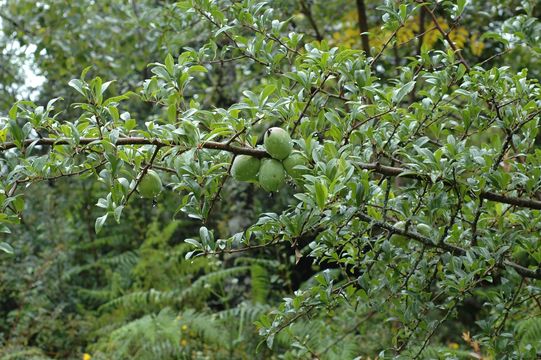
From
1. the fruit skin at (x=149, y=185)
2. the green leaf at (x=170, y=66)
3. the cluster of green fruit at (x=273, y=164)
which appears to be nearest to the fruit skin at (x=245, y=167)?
the cluster of green fruit at (x=273, y=164)

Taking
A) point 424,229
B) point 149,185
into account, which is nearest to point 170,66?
point 149,185

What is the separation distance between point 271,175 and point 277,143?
0.06m

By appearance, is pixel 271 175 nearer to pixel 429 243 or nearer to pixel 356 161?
pixel 356 161

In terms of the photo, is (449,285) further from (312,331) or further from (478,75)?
(312,331)

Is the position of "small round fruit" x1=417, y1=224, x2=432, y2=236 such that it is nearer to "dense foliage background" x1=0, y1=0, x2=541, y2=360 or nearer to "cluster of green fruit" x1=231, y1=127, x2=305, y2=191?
"dense foliage background" x1=0, y1=0, x2=541, y2=360

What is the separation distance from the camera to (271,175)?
1.22 m

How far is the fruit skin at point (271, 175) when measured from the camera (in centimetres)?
121

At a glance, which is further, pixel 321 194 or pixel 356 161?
pixel 356 161

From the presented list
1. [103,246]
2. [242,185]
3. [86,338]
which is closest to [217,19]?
[242,185]

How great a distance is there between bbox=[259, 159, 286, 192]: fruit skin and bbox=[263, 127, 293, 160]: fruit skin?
0.02m

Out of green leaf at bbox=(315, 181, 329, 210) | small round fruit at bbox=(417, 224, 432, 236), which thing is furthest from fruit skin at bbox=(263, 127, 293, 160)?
small round fruit at bbox=(417, 224, 432, 236)

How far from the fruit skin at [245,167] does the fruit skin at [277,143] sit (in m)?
0.04

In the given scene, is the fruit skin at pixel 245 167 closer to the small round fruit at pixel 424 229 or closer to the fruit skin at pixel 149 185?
the fruit skin at pixel 149 185

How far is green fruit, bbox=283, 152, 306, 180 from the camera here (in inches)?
49.3
